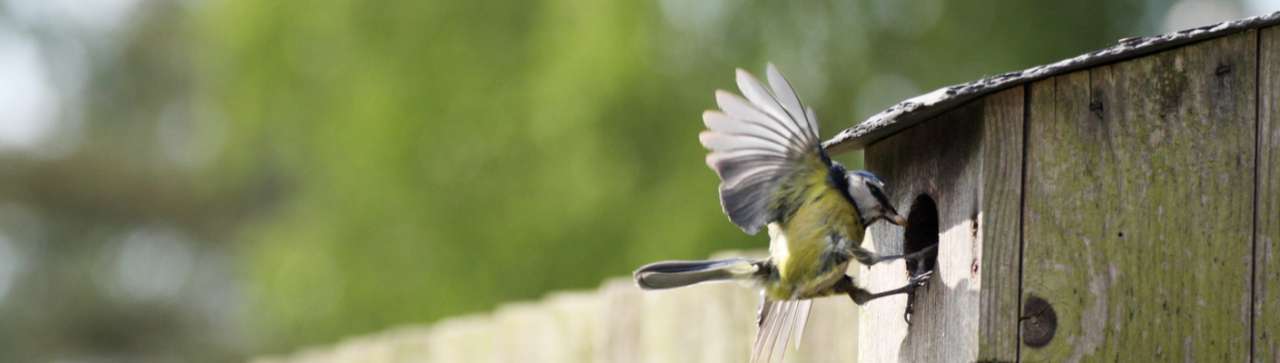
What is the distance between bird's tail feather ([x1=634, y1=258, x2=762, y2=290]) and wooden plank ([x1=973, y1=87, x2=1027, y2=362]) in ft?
1.90

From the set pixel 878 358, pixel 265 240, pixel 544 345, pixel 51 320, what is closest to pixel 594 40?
pixel 544 345

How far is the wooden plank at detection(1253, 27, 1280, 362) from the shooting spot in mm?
2834

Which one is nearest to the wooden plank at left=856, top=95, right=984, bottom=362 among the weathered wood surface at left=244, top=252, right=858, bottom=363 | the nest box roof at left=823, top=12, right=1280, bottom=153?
the nest box roof at left=823, top=12, right=1280, bottom=153

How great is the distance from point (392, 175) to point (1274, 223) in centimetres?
878

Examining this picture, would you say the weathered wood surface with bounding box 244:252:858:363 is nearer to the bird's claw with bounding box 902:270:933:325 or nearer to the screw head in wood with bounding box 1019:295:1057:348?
the bird's claw with bounding box 902:270:933:325

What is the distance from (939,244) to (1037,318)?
353mm

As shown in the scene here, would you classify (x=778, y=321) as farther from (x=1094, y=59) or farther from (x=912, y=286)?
(x=1094, y=59)

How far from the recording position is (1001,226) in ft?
9.53

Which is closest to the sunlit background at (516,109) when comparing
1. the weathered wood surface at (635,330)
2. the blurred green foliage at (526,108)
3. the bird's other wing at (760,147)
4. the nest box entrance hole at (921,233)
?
the blurred green foliage at (526,108)

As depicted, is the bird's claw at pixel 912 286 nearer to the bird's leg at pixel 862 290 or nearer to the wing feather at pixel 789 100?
the bird's leg at pixel 862 290

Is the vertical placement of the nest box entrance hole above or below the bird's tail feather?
above

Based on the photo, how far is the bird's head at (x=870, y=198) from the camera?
318 centimetres

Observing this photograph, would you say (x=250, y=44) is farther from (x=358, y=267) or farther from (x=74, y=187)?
(x=74, y=187)

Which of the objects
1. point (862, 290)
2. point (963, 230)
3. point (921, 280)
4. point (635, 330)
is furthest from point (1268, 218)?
point (635, 330)
